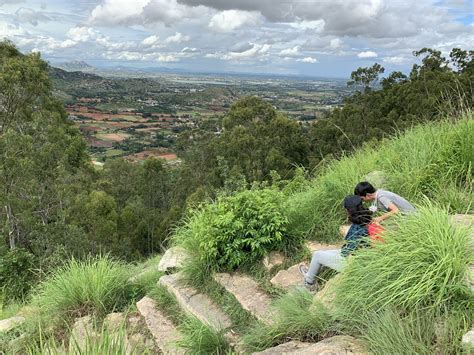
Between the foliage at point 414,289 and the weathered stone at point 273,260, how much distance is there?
4.42 ft

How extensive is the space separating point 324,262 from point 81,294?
9.39 ft

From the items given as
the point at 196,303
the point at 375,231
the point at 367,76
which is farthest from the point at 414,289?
the point at 367,76

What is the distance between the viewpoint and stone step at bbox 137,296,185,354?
3.91 metres

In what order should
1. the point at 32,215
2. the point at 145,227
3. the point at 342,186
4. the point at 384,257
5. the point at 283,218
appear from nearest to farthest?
the point at 384,257 < the point at 283,218 < the point at 342,186 < the point at 32,215 < the point at 145,227

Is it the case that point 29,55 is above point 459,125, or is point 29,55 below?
above

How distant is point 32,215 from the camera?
593 inches

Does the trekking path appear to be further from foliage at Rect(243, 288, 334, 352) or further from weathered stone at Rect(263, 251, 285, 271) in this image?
foliage at Rect(243, 288, 334, 352)

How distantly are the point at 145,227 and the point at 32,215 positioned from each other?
1315 cm

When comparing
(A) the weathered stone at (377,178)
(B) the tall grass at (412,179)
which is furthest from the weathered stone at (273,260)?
(A) the weathered stone at (377,178)

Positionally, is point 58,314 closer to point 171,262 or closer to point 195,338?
point 171,262

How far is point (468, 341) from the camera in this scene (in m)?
2.42

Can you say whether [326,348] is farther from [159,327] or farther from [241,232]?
[159,327]

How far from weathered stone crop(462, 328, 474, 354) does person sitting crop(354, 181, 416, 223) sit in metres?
1.44

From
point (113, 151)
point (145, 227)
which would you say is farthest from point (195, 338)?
point (113, 151)
